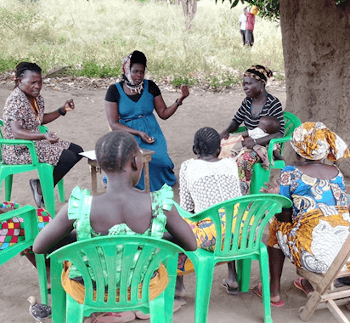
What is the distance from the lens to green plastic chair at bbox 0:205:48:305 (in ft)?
8.44

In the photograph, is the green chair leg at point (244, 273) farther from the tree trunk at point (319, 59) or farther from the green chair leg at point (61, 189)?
the tree trunk at point (319, 59)

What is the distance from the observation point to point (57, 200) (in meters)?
5.06

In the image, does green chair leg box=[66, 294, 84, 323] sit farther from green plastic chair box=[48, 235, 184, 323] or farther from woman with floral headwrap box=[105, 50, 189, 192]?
Answer: woman with floral headwrap box=[105, 50, 189, 192]

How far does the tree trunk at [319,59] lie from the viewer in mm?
4922

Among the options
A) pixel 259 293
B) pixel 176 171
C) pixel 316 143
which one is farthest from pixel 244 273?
pixel 176 171

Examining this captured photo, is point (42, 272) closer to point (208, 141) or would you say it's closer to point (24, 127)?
point (208, 141)

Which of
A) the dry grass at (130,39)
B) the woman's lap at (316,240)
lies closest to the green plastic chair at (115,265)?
the woman's lap at (316,240)

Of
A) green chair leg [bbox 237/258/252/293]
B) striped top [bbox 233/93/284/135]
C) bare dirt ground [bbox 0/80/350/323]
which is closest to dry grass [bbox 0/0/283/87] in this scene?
bare dirt ground [bbox 0/80/350/323]

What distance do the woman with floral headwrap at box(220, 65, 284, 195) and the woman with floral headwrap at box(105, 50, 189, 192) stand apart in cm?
68

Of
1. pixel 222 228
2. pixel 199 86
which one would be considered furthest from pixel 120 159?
pixel 199 86

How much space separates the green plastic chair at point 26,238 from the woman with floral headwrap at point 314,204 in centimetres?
146

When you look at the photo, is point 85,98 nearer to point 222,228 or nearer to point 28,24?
point 28,24

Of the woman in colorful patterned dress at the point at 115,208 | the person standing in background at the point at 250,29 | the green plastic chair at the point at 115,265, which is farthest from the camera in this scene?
the person standing in background at the point at 250,29

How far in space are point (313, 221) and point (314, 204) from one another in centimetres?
11
